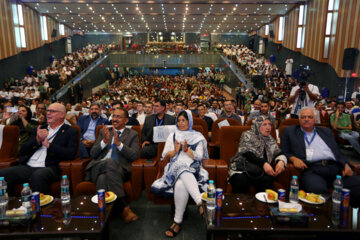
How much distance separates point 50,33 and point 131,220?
22175mm

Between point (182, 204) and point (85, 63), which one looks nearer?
point (182, 204)

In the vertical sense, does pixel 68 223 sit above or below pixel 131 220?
above

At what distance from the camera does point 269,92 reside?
13.2 m

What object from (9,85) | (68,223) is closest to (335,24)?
(68,223)

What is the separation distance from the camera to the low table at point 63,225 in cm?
184

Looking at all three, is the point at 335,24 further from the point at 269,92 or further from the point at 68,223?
the point at 68,223

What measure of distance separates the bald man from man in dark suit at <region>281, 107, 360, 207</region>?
246 centimetres

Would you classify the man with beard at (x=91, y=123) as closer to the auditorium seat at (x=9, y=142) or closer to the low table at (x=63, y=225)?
the auditorium seat at (x=9, y=142)

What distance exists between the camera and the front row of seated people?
8.75ft

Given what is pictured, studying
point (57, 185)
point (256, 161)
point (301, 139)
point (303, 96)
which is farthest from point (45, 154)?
point (303, 96)

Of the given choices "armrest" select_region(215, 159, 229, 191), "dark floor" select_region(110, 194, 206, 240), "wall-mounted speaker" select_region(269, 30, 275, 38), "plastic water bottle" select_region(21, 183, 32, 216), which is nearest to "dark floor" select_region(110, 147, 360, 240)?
"dark floor" select_region(110, 194, 206, 240)

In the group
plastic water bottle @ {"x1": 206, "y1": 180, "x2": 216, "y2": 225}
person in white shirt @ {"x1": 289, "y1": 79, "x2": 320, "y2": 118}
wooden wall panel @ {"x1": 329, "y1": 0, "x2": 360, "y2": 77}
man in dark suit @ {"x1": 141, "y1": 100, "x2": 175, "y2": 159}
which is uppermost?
wooden wall panel @ {"x1": 329, "y1": 0, "x2": 360, "y2": 77}

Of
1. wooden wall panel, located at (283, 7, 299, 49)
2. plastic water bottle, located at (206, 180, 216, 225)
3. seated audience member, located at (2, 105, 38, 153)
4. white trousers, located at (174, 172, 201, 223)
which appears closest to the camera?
plastic water bottle, located at (206, 180, 216, 225)

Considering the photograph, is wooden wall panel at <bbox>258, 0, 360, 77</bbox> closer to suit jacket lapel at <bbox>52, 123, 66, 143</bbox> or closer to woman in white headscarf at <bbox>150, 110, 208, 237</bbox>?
woman in white headscarf at <bbox>150, 110, 208, 237</bbox>
